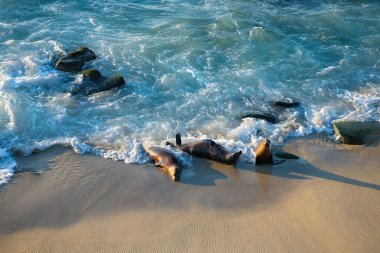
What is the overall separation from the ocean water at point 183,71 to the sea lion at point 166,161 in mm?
287

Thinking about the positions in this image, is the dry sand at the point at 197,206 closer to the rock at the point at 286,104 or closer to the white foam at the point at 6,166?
the white foam at the point at 6,166

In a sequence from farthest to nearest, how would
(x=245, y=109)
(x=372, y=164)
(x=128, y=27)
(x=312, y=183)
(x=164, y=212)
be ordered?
(x=128, y=27)
(x=245, y=109)
(x=372, y=164)
(x=312, y=183)
(x=164, y=212)

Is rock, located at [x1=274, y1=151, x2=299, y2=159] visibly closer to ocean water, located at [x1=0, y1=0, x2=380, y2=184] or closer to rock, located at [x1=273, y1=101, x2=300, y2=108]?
ocean water, located at [x1=0, y1=0, x2=380, y2=184]

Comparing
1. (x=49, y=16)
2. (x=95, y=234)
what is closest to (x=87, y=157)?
A: (x=95, y=234)

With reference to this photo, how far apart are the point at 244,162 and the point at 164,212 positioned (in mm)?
2388

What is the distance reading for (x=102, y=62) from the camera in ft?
44.4

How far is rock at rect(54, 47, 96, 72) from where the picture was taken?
42.1ft

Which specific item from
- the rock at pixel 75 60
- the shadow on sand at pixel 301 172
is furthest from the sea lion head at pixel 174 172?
the rock at pixel 75 60

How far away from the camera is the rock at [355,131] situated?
33.2ft

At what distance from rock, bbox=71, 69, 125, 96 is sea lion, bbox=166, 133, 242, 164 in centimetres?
344

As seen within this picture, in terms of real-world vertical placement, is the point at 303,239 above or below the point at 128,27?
below

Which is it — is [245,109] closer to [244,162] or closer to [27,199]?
[244,162]

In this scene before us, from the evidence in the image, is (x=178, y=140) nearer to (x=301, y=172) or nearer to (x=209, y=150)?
(x=209, y=150)

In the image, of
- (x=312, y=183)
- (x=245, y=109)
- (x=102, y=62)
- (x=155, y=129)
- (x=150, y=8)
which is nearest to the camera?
(x=312, y=183)
